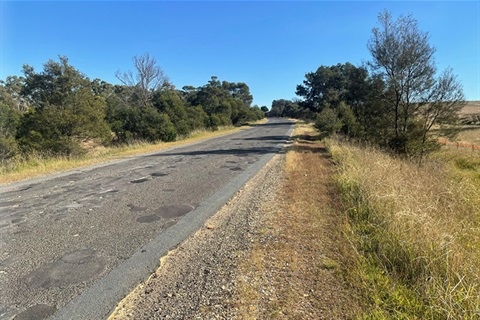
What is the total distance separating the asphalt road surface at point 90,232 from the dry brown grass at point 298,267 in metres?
1.28

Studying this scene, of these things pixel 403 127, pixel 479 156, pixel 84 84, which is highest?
pixel 84 84

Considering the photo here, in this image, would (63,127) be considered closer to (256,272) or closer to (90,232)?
(90,232)

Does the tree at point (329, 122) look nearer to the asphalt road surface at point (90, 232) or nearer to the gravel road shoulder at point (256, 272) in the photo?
the asphalt road surface at point (90, 232)

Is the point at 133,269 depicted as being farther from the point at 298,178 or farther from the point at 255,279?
the point at 298,178

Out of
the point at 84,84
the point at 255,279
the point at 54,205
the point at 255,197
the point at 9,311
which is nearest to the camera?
the point at 9,311

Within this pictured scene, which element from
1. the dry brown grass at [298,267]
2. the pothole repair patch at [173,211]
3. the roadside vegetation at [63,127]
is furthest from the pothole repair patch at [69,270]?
the roadside vegetation at [63,127]

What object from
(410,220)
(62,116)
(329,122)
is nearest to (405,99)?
(329,122)

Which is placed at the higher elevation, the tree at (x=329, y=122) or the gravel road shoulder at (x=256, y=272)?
the tree at (x=329, y=122)

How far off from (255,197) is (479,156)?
15.3 meters

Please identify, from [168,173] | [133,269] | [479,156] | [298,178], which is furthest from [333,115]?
[133,269]

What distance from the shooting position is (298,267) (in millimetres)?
2982

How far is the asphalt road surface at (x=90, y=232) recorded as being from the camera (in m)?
2.58

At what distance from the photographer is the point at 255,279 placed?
276cm

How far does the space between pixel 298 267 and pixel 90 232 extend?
3320mm
